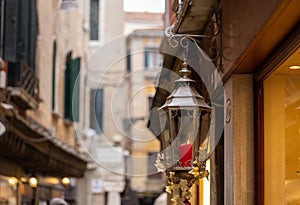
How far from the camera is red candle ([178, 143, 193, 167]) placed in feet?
20.8

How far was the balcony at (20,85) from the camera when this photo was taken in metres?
16.7

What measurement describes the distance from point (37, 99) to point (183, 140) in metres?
13.1

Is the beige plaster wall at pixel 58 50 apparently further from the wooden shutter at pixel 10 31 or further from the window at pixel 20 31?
the wooden shutter at pixel 10 31

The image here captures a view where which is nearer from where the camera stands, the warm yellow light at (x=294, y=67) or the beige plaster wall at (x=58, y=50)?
the warm yellow light at (x=294, y=67)

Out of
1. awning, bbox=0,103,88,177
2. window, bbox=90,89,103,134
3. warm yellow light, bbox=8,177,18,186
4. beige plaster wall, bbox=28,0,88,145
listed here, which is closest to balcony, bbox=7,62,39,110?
awning, bbox=0,103,88,177

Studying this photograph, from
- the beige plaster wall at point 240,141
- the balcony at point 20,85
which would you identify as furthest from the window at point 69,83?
the beige plaster wall at point 240,141

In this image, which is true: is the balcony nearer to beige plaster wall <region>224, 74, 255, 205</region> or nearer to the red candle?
beige plaster wall <region>224, 74, 255, 205</region>

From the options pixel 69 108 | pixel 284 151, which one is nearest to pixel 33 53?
pixel 69 108

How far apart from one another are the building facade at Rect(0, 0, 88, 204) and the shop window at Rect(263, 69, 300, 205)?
3650 millimetres

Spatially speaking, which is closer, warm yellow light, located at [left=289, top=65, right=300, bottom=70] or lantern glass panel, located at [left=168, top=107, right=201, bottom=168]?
warm yellow light, located at [left=289, top=65, right=300, bottom=70]

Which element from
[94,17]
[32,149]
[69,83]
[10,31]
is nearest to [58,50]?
[69,83]

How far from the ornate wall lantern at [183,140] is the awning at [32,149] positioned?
284 inches

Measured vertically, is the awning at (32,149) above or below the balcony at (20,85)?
below

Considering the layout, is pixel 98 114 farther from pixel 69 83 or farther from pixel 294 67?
pixel 294 67
